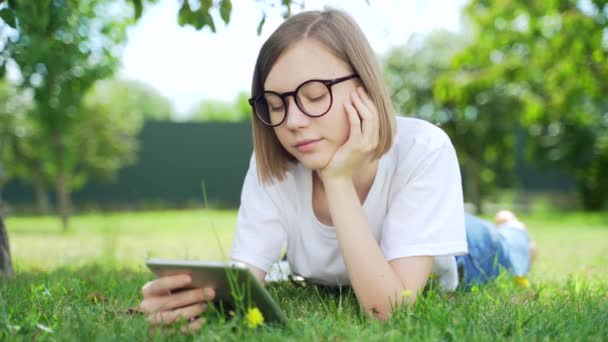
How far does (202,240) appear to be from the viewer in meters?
7.75

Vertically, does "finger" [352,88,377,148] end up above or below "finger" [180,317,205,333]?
above

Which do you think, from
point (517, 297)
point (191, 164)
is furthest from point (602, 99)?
point (517, 297)

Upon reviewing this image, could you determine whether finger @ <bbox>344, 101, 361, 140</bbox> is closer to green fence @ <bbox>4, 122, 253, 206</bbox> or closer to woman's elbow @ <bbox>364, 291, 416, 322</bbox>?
woman's elbow @ <bbox>364, 291, 416, 322</bbox>

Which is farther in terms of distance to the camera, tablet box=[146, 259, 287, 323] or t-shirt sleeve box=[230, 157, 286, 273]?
t-shirt sleeve box=[230, 157, 286, 273]

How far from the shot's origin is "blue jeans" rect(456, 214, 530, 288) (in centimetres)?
299

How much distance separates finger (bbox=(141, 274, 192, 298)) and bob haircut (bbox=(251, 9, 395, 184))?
0.75 meters

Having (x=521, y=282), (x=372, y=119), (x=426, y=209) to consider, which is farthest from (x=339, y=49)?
(x=521, y=282)

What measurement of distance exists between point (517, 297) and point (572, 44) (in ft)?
32.6

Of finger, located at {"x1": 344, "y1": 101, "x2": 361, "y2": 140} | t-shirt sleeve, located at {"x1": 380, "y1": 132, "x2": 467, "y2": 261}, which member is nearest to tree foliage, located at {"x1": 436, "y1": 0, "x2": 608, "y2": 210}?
t-shirt sleeve, located at {"x1": 380, "y1": 132, "x2": 467, "y2": 261}

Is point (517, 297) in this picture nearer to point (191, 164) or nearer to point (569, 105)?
point (569, 105)

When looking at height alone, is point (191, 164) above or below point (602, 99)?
below

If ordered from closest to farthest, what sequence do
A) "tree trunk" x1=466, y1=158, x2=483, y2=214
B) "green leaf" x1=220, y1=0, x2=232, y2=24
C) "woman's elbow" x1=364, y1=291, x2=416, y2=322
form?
"woman's elbow" x1=364, y1=291, x2=416, y2=322
"green leaf" x1=220, y1=0, x2=232, y2=24
"tree trunk" x1=466, y1=158, x2=483, y2=214

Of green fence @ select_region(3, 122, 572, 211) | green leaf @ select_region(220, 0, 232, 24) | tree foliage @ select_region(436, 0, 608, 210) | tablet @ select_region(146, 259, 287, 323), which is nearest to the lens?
tablet @ select_region(146, 259, 287, 323)

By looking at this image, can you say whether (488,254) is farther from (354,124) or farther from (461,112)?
(461,112)
